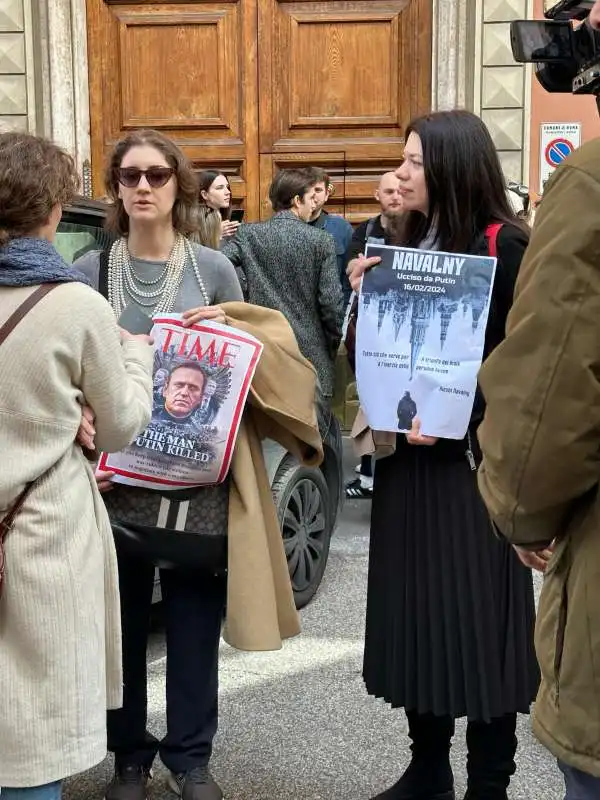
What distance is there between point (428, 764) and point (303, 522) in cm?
217

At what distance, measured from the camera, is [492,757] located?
2791mm

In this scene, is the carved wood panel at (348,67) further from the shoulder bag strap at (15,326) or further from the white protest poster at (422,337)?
the shoulder bag strap at (15,326)

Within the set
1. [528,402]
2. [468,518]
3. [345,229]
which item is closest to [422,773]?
[468,518]

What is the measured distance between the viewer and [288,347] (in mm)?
3041

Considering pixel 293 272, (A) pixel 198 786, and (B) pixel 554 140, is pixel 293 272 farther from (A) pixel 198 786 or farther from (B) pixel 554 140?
(B) pixel 554 140

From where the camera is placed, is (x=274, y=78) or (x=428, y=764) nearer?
(x=428, y=764)

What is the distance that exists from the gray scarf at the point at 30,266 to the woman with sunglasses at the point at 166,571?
2.23 ft

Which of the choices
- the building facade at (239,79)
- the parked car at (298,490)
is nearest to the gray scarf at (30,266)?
the parked car at (298,490)

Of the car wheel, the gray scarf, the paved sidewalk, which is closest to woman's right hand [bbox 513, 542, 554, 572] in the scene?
the gray scarf

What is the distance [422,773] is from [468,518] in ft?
2.46

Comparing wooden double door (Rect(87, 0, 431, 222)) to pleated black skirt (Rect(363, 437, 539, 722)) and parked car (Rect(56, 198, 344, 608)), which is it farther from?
pleated black skirt (Rect(363, 437, 539, 722))

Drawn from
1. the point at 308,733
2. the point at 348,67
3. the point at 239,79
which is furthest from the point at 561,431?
the point at 239,79

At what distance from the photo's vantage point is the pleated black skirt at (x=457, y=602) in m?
2.74

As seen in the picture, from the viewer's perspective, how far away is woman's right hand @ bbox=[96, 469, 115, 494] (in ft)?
9.56
